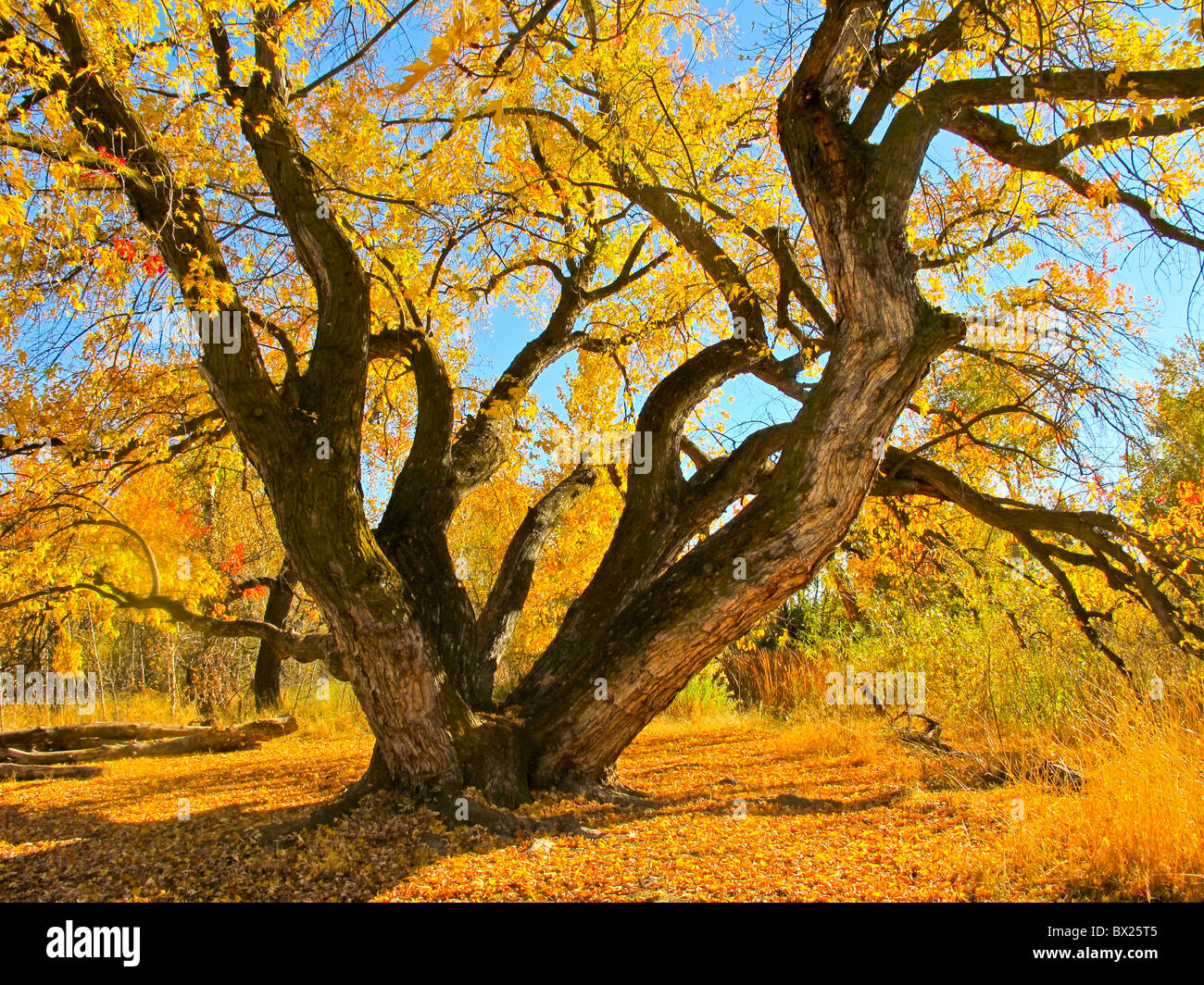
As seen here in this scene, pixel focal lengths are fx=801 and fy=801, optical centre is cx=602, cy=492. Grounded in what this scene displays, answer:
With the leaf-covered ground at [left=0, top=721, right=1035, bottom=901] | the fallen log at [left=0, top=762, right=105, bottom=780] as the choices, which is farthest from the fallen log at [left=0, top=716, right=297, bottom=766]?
the leaf-covered ground at [left=0, top=721, right=1035, bottom=901]

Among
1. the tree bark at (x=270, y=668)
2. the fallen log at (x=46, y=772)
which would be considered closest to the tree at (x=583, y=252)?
the fallen log at (x=46, y=772)

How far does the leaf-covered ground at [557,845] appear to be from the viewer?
3.58 m

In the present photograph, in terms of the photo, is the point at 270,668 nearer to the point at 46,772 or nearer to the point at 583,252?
the point at 46,772

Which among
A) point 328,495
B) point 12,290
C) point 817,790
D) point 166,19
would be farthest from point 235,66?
point 817,790

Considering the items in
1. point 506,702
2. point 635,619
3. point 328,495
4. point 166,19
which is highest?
point 166,19

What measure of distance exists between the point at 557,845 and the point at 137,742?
6418 mm

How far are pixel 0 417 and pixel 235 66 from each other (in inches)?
148

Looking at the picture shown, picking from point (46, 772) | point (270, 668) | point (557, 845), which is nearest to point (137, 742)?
point (46, 772)

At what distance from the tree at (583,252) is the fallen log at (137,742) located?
2486mm

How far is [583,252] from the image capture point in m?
7.04

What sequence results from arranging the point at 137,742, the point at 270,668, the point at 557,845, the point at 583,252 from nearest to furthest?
the point at 557,845
the point at 583,252
the point at 137,742
the point at 270,668
